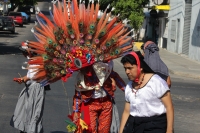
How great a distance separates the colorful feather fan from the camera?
22.0ft

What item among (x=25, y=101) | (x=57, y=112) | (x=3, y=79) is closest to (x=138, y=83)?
(x=25, y=101)

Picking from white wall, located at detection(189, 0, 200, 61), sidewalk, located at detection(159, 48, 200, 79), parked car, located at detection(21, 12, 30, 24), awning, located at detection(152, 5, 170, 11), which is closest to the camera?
sidewalk, located at detection(159, 48, 200, 79)

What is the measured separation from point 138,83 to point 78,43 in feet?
5.64

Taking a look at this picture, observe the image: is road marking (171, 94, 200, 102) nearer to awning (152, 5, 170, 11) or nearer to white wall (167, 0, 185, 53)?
white wall (167, 0, 185, 53)

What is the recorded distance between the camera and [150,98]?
16.8 ft

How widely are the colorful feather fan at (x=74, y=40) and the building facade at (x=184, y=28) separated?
20.9 meters

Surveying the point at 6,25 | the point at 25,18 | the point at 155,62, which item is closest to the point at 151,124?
the point at 155,62

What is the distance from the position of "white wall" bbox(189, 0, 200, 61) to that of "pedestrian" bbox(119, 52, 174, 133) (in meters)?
22.4

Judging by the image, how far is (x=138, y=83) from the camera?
5230 millimetres

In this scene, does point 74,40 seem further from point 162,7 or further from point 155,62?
point 162,7

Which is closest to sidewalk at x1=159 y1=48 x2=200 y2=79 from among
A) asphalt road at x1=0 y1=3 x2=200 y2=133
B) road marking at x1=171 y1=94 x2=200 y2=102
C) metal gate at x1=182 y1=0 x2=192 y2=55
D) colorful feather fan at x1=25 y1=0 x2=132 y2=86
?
metal gate at x1=182 y1=0 x2=192 y2=55

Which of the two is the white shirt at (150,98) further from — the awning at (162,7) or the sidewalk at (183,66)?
the awning at (162,7)

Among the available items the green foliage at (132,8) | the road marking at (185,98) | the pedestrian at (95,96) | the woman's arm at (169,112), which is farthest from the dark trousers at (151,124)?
the green foliage at (132,8)

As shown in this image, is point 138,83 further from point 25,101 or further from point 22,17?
point 22,17
